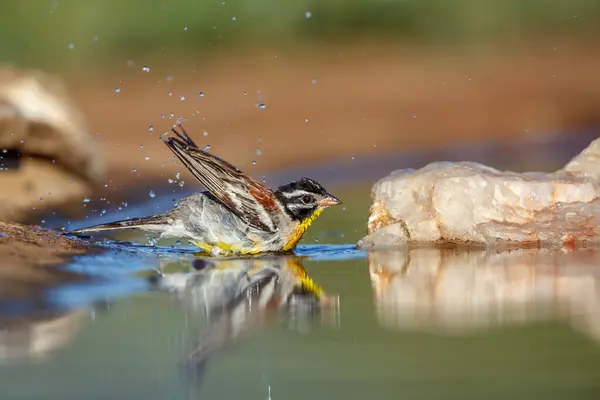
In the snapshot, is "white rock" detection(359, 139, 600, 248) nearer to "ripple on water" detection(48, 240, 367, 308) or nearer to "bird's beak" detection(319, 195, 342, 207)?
"bird's beak" detection(319, 195, 342, 207)

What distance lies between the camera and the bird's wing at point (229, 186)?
9656 millimetres

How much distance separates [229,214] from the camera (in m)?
9.86

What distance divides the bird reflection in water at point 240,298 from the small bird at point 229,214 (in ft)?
2.10

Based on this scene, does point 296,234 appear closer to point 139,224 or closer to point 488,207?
point 139,224

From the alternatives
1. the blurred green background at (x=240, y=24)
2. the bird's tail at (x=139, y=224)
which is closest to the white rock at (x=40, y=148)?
the bird's tail at (x=139, y=224)

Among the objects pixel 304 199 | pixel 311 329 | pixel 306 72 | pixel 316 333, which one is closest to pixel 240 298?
pixel 311 329

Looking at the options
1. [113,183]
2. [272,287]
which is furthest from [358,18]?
[272,287]

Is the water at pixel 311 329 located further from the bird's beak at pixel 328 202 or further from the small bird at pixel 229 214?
the bird's beak at pixel 328 202

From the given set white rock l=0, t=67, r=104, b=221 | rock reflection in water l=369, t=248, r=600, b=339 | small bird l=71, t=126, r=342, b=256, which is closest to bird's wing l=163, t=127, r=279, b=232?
small bird l=71, t=126, r=342, b=256

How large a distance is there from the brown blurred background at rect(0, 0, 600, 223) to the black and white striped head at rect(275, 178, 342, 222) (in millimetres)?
4286

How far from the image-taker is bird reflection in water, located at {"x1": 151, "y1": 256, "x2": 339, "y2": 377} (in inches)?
236

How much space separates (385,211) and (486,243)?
94cm

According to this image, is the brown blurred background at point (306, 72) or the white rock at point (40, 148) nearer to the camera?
the white rock at point (40, 148)

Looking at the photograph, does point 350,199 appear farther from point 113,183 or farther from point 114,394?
point 114,394
